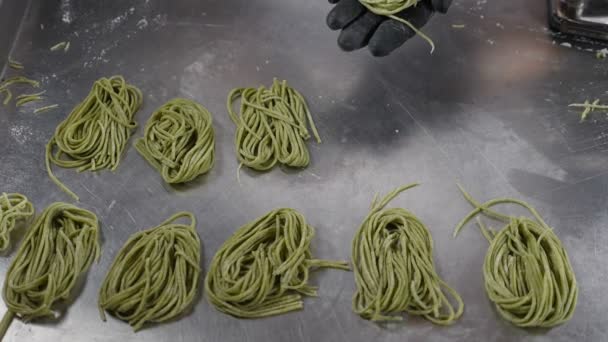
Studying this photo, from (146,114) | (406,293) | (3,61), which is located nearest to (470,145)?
(406,293)

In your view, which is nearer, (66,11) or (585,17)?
(585,17)

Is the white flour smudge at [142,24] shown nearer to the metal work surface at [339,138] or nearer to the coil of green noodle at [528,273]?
the metal work surface at [339,138]

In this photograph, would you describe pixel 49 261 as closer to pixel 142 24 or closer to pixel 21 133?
pixel 21 133

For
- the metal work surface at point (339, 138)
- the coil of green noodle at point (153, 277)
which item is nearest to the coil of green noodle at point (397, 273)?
the metal work surface at point (339, 138)

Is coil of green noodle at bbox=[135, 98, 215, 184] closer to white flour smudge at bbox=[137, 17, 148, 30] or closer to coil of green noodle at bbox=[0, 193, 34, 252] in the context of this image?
coil of green noodle at bbox=[0, 193, 34, 252]

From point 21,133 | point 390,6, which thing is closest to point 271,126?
point 390,6
